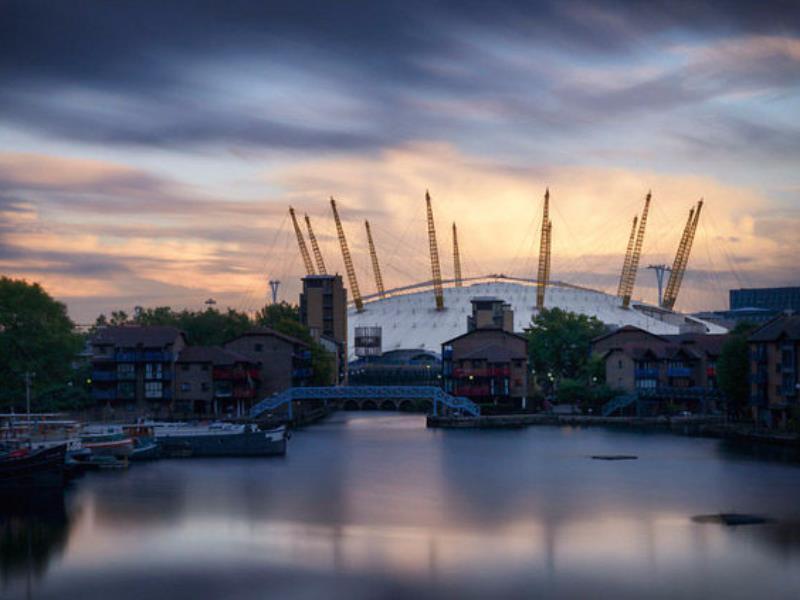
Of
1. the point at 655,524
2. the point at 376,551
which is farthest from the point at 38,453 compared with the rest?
the point at 655,524

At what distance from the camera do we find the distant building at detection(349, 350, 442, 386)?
81812mm

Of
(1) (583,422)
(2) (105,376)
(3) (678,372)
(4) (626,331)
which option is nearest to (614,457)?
(1) (583,422)

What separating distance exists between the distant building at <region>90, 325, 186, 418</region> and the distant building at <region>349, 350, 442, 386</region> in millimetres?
29131

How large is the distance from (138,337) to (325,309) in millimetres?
31996

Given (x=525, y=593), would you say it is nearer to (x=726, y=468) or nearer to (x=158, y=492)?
(x=158, y=492)

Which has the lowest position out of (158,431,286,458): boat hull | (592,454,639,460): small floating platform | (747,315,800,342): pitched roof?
(592,454,639,460): small floating platform

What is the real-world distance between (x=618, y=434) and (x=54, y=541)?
103 feet

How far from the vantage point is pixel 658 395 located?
59.5 metres

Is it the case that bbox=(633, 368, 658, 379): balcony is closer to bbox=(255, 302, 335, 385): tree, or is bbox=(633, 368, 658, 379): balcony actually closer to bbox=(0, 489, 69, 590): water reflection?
bbox=(255, 302, 335, 385): tree

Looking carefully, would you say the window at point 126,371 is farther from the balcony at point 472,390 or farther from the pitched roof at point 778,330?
the pitched roof at point 778,330

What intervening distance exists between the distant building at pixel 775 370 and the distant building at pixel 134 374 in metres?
26.9

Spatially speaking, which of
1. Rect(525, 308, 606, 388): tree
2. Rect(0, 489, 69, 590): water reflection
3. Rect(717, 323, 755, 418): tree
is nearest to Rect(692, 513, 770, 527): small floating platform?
Rect(0, 489, 69, 590): water reflection

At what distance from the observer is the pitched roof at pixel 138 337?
Answer: 176ft

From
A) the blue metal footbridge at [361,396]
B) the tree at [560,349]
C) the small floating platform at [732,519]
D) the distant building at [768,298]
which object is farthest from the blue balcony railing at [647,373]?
the distant building at [768,298]
